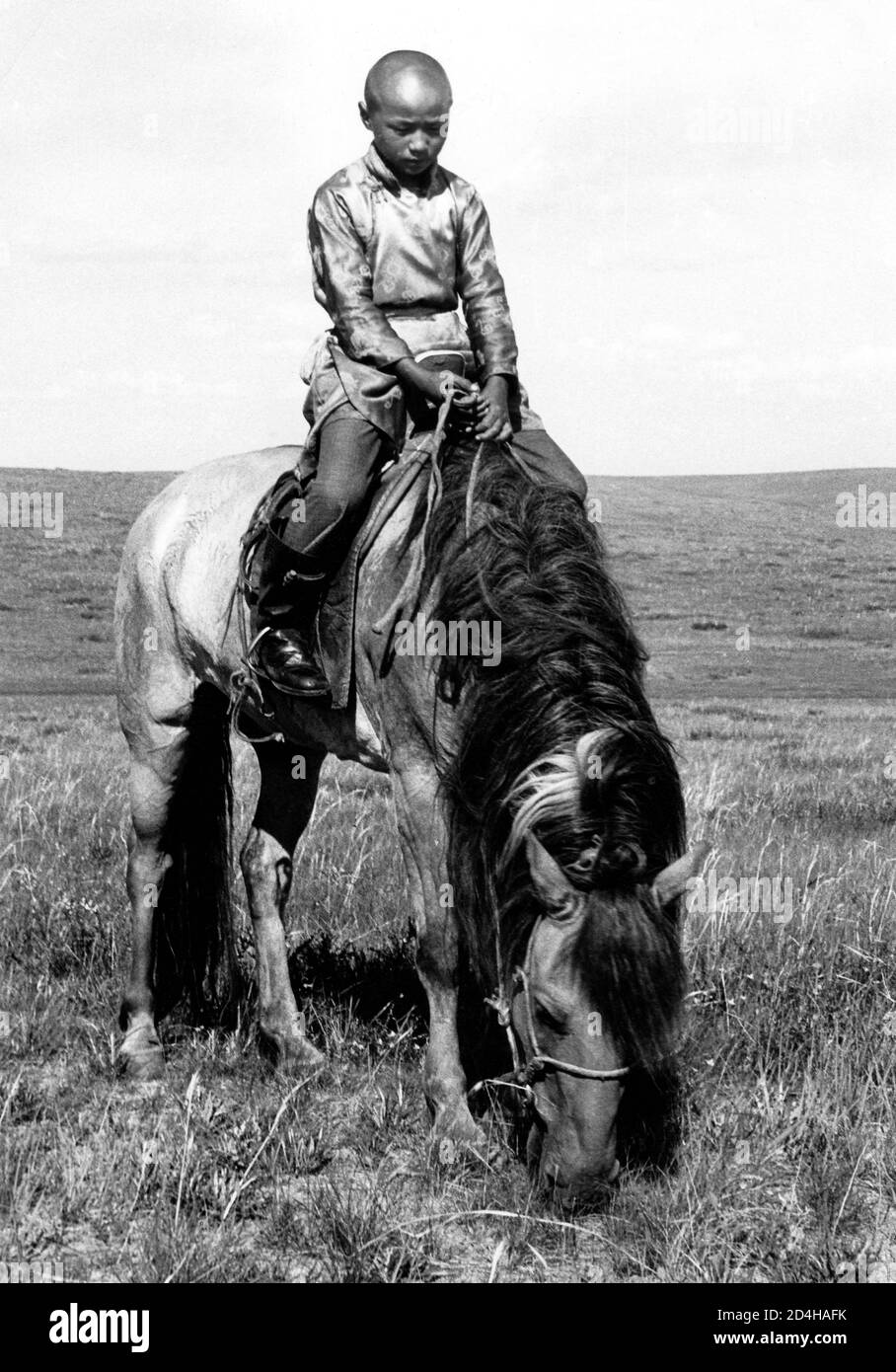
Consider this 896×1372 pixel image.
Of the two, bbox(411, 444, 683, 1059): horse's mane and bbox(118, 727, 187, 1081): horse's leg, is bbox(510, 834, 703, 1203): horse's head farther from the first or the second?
bbox(118, 727, 187, 1081): horse's leg

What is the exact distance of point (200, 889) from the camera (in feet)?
21.4

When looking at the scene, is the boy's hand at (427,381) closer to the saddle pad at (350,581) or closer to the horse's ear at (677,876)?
the saddle pad at (350,581)

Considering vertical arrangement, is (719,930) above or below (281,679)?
below

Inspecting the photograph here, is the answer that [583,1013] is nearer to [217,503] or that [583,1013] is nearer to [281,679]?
[281,679]

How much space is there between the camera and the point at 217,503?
6371 millimetres

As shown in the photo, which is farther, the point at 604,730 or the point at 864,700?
the point at 864,700

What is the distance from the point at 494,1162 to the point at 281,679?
1892 millimetres

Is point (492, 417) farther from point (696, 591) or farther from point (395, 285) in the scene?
point (696, 591)

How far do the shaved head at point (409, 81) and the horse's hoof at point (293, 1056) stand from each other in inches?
137

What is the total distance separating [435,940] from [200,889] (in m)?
1.93

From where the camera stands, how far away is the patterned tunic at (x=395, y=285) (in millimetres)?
5367

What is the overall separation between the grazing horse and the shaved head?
1238 mm

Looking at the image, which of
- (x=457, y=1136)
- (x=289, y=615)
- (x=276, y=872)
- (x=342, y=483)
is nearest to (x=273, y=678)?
(x=289, y=615)
